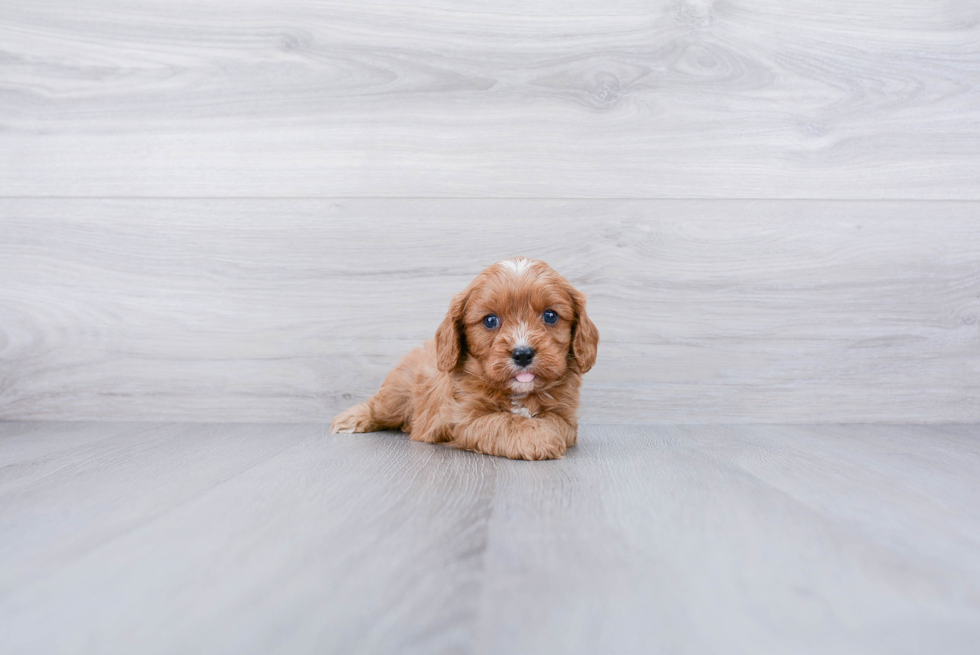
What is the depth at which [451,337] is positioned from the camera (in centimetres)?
165

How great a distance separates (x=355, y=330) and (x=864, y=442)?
1770mm

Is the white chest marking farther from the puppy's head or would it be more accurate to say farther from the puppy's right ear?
the puppy's right ear

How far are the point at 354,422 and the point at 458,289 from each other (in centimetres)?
62

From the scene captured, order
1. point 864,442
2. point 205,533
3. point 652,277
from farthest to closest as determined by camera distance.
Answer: point 652,277 < point 864,442 < point 205,533

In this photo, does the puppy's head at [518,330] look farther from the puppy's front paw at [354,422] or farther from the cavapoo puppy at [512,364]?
the puppy's front paw at [354,422]

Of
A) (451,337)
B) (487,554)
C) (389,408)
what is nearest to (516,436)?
(451,337)

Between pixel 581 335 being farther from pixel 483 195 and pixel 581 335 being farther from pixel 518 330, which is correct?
pixel 483 195

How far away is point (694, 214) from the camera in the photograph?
7.13 ft

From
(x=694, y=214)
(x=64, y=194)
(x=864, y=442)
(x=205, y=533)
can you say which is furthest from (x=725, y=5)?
(x=64, y=194)

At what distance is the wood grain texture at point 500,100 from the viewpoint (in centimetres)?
218

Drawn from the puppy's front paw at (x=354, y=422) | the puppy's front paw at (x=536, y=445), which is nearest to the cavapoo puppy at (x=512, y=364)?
the puppy's front paw at (x=536, y=445)

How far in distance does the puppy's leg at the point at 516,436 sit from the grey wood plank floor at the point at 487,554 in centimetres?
7

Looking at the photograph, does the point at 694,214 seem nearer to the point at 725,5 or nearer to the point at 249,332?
the point at 725,5

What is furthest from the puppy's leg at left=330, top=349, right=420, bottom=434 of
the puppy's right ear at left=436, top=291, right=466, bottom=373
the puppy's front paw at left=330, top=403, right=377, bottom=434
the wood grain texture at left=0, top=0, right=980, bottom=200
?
the wood grain texture at left=0, top=0, right=980, bottom=200
